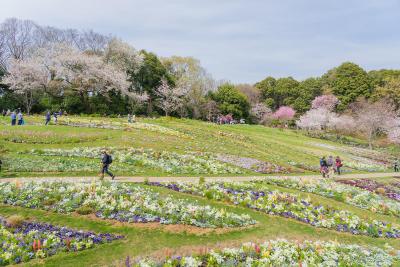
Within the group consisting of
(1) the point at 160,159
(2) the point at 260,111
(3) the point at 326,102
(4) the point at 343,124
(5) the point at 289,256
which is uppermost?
(3) the point at 326,102

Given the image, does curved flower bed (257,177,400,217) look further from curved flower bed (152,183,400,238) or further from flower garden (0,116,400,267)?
curved flower bed (152,183,400,238)

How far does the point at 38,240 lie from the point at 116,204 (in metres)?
3.98

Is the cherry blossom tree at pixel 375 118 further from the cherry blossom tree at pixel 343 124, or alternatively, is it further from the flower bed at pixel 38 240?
the flower bed at pixel 38 240

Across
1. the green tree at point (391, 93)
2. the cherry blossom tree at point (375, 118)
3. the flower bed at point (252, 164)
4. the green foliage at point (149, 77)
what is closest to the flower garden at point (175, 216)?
the flower bed at point (252, 164)

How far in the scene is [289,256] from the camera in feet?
36.2

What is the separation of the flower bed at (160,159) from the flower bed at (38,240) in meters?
11.6

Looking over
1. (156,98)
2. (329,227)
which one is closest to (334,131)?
Result: (156,98)

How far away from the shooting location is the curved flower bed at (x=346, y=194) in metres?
19.5

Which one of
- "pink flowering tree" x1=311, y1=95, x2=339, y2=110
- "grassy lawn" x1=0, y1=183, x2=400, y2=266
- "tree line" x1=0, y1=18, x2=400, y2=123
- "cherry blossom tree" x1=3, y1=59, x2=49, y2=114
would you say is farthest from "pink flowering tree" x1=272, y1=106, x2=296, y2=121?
"grassy lawn" x1=0, y1=183, x2=400, y2=266

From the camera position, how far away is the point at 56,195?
47.4ft

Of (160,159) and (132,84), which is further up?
(132,84)

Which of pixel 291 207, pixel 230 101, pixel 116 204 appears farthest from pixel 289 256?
pixel 230 101

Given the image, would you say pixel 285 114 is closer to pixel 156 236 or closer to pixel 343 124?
pixel 343 124

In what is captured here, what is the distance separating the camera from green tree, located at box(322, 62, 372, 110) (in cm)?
8519
